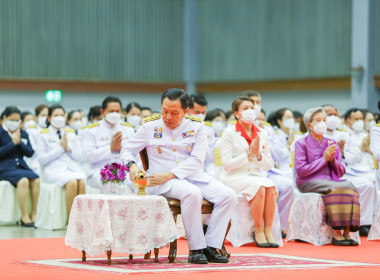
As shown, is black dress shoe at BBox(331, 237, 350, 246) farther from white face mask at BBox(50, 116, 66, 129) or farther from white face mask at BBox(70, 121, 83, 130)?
white face mask at BBox(70, 121, 83, 130)

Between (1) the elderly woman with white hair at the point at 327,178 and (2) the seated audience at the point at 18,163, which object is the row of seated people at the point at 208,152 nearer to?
(2) the seated audience at the point at 18,163

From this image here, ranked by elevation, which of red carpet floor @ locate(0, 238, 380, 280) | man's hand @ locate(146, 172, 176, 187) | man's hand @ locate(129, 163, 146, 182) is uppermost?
man's hand @ locate(129, 163, 146, 182)

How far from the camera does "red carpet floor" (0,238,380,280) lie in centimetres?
538

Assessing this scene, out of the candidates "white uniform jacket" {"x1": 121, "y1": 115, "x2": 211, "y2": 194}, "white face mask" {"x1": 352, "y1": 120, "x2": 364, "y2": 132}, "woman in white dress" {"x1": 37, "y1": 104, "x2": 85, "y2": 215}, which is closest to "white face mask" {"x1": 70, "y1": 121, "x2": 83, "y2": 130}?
"woman in white dress" {"x1": 37, "y1": 104, "x2": 85, "y2": 215}

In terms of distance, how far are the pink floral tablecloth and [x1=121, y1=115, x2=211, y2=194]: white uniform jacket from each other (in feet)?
1.31

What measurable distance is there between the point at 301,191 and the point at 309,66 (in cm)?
827

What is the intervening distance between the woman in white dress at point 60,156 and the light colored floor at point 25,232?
1.86 ft

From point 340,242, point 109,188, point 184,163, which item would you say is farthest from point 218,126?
point 184,163

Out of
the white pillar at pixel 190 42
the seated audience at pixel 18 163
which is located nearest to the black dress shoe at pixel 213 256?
the seated audience at pixel 18 163

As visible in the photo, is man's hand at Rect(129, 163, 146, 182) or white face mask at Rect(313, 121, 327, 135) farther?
white face mask at Rect(313, 121, 327, 135)

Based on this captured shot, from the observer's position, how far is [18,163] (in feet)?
34.9

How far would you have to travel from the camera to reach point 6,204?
10477 millimetres

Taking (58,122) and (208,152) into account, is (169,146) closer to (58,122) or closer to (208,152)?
(208,152)

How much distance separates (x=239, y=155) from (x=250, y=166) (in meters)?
0.19
